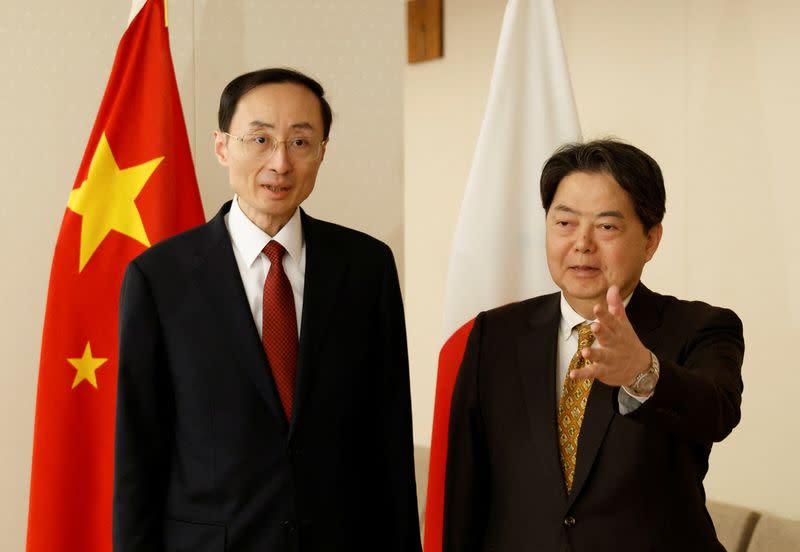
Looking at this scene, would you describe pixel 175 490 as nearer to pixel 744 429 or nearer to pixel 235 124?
pixel 235 124

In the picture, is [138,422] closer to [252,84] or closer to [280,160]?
[280,160]

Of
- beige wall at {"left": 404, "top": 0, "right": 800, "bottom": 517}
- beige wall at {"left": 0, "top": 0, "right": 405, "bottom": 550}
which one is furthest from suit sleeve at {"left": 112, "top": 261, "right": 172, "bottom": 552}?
beige wall at {"left": 404, "top": 0, "right": 800, "bottom": 517}

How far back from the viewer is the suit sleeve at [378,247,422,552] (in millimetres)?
1931

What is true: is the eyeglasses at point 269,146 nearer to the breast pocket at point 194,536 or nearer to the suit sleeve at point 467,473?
the suit sleeve at point 467,473

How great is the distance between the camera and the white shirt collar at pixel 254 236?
190 centimetres

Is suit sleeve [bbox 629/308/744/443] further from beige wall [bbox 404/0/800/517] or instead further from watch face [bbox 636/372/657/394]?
beige wall [bbox 404/0/800/517]

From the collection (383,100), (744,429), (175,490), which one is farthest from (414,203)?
(175,490)

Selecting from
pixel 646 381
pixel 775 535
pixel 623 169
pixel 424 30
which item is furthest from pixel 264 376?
pixel 424 30

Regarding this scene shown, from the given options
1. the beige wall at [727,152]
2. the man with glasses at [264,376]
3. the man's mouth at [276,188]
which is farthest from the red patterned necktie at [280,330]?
the beige wall at [727,152]

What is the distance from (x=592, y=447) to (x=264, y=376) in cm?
66

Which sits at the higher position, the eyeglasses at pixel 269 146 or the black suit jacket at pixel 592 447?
the eyeglasses at pixel 269 146

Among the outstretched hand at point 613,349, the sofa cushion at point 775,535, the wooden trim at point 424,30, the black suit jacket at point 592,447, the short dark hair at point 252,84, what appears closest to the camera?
the outstretched hand at point 613,349

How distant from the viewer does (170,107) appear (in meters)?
2.68

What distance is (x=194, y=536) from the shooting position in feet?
5.92
